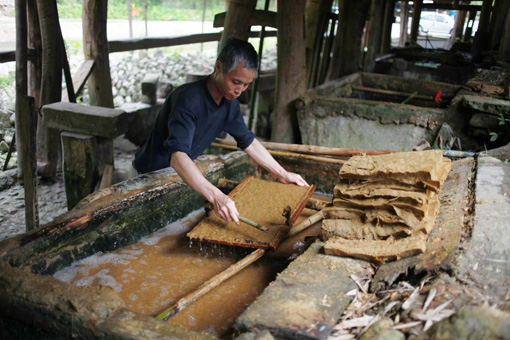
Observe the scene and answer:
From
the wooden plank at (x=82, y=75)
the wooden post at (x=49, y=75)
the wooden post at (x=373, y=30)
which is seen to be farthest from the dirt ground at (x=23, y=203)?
the wooden post at (x=373, y=30)

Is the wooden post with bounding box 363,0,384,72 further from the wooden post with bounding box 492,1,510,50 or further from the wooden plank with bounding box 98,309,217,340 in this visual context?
the wooden plank with bounding box 98,309,217,340

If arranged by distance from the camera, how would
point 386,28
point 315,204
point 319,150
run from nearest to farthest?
point 315,204, point 319,150, point 386,28

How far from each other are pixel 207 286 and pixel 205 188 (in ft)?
1.93

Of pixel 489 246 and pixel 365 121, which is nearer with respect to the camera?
pixel 489 246

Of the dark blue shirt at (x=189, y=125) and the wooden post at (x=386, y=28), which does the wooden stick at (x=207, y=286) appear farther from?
the wooden post at (x=386, y=28)

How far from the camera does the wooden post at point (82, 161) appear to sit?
12.8 feet

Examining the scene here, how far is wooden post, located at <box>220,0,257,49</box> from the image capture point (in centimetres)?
528

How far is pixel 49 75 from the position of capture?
4.93 metres

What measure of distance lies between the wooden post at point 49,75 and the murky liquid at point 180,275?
292 centimetres

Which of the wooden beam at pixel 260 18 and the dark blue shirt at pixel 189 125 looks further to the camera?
the wooden beam at pixel 260 18

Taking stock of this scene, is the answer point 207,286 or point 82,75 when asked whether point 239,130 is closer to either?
point 207,286

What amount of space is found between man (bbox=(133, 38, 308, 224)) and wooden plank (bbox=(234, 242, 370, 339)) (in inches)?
24.7

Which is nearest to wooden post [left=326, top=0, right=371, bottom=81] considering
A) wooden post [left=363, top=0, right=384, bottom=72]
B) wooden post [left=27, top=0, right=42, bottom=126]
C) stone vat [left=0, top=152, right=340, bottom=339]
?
wooden post [left=363, top=0, right=384, bottom=72]

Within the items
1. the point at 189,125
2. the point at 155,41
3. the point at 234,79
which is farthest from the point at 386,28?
the point at 189,125
